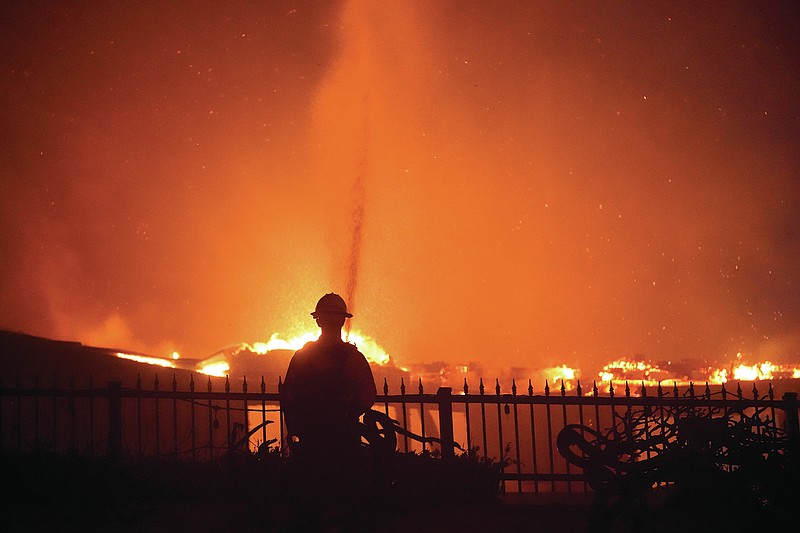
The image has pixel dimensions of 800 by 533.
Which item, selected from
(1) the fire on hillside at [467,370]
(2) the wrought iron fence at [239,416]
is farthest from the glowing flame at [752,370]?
(2) the wrought iron fence at [239,416]

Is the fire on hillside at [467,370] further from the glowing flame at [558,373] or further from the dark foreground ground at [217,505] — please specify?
the dark foreground ground at [217,505]

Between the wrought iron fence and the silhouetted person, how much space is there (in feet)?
2.73

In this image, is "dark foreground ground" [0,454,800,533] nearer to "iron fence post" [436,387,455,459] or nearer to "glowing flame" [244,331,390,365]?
"iron fence post" [436,387,455,459]

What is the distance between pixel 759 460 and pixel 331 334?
425 cm

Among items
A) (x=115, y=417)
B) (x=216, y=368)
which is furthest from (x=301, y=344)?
(x=115, y=417)

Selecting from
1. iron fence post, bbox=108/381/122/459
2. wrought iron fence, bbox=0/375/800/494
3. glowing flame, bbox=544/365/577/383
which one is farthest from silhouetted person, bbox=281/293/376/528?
glowing flame, bbox=544/365/577/383

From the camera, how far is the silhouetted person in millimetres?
6801

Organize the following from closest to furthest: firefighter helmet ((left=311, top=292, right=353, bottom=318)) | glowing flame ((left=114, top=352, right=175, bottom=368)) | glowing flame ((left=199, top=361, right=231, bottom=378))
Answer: firefighter helmet ((left=311, top=292, right=353, bottom=318)) → glowing flame ((left=114, top=352, right=175, bottom=368)) → glowing flame ((left=199, top=361, right=231, bottom=378))

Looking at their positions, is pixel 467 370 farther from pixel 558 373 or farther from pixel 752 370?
pixel 752 370

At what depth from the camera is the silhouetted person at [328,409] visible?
6.80 meters

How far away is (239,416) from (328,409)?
58.6 ft

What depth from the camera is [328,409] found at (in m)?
Answer: 6.80

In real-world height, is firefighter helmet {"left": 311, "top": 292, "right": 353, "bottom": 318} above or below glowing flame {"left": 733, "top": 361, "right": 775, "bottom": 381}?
above

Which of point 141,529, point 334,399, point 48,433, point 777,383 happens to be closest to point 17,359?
point 48,433
